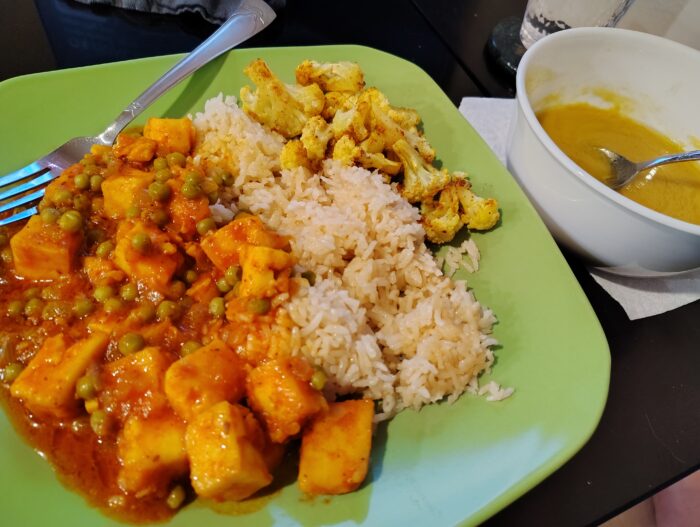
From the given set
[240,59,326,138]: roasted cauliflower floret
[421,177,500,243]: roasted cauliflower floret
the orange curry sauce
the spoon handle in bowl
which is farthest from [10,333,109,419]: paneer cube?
the spoon handle in bowl

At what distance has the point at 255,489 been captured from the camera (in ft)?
6.31

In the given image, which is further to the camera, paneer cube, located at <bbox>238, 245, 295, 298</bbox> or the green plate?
paneer cube, located at <bbox>238, 245, 295, 298</bbox>

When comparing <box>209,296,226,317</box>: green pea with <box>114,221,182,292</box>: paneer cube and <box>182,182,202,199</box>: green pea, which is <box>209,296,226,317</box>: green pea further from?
<box>182,182,202,199</box>: green pea

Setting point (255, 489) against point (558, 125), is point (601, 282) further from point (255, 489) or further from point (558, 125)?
point (255, 489)

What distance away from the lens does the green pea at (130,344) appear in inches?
83.0

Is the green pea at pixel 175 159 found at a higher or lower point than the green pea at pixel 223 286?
higher

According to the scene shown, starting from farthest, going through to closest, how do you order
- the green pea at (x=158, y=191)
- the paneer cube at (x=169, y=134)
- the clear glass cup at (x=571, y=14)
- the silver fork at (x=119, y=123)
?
1. the clear glass cup at (x=571, y=14)
2. the paneer cube at (x=169, y=134)
3. the silver fork at (x=119, y=123)
4. the green pea at (x=158, y=191)

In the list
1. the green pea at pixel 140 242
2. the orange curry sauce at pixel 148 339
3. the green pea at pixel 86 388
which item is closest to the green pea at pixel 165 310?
the orange curry sauce at pixel 148 339

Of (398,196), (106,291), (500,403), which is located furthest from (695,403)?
(106,291)

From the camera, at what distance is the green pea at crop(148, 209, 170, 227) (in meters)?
2.48

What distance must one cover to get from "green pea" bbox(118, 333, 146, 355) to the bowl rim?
→ 1.91 m

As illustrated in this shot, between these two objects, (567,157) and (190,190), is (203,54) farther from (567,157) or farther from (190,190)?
(567,157)

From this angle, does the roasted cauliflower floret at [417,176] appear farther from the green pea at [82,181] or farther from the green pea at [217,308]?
the green pea at [82,181]

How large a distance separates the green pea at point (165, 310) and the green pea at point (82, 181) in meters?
0.75
